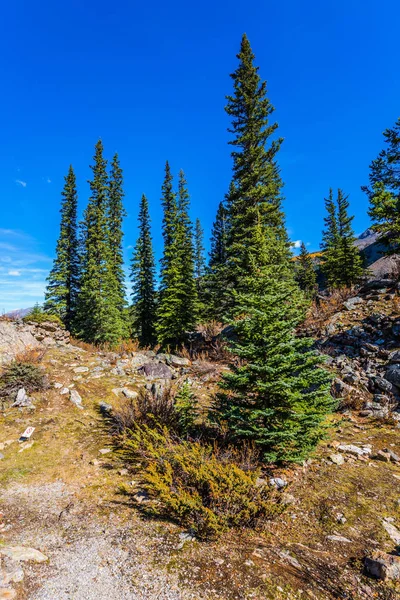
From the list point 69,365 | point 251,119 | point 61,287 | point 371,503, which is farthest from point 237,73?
point 61,287

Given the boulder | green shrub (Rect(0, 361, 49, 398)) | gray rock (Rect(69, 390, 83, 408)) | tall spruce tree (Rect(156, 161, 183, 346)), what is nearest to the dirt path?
gray rock (Rect(69, 390, 83, 408))

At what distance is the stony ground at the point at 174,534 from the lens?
2.64 meters

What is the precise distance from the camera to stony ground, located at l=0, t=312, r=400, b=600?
8.67 ft

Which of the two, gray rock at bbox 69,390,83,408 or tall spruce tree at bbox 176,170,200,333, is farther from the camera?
tall spruce tree at bbox 176,170,200,333

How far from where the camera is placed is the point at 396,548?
3174 millimetres

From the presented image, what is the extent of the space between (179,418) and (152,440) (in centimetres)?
83

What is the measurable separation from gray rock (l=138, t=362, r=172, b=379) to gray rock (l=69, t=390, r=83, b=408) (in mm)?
2652

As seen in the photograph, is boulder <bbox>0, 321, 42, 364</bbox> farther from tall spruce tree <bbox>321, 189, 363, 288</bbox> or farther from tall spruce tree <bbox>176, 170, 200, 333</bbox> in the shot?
tall spruce tree <bbox>321, 189, 363, 288</bbox>

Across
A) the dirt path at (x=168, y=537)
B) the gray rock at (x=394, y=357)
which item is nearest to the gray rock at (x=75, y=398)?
the dirt path at (x=168, y=537)

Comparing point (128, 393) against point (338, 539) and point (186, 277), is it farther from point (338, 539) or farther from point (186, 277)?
point (186, 277)

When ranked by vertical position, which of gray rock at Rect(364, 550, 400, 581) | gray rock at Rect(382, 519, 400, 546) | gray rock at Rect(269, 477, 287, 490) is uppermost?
gray rock at Rect(269, 477, 287, 490)

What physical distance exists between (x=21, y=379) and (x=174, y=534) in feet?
21.0

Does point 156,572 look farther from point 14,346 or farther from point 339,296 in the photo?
point 339,296

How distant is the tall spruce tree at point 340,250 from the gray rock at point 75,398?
75.1 feet
